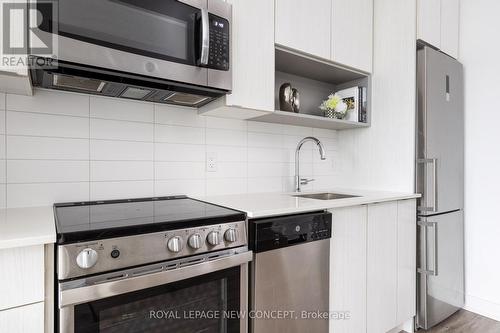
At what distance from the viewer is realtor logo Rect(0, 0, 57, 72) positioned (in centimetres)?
86

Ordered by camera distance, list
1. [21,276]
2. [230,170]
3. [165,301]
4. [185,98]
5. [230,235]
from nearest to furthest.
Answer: [21,276] → [165,301] → [230,235] → [185,98] → [230,170]

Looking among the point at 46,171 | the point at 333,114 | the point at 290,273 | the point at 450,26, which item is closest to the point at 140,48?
the point at 46,171

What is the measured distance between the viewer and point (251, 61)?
147 centimetres

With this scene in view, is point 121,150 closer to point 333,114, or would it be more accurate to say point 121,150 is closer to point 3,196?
point 3,196

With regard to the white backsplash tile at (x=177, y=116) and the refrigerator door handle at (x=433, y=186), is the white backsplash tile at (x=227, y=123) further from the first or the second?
the refrigerator door handle at (x=433, y=186)

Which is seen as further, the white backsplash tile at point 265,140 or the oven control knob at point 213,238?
the white backsplash tile at point 265,140

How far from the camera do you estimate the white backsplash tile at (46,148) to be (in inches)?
47.3

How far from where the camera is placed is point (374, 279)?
5.57 feet

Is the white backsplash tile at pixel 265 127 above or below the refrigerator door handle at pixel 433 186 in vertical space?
above

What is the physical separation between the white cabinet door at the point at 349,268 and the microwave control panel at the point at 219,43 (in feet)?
3.04

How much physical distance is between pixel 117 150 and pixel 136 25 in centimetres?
61

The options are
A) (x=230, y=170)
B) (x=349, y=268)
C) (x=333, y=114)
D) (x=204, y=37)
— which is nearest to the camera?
(x=204, y=37)

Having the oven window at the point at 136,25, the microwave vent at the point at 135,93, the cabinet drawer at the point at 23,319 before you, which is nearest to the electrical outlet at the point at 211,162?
the microwave vent at the point at 135,93

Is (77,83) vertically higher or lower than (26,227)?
higher
